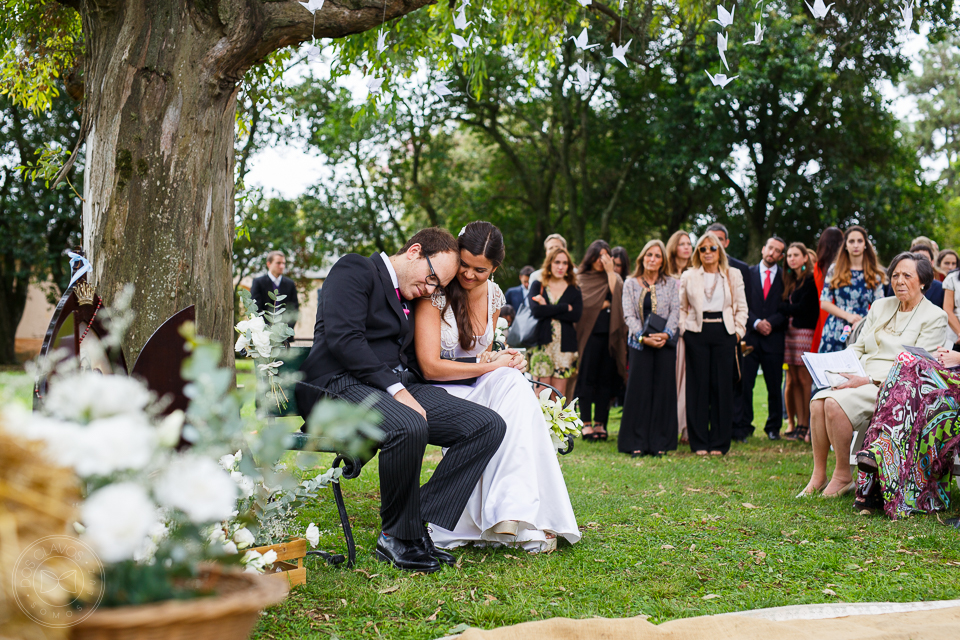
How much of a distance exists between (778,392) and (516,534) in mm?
5536

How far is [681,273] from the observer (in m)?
7.72

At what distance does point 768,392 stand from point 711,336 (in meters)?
1.62

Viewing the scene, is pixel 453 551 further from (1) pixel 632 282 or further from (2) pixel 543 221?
(2) pixel 543 221

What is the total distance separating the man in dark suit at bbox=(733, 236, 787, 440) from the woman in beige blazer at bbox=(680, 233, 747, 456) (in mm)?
1049

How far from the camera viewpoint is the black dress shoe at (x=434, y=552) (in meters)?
3.58

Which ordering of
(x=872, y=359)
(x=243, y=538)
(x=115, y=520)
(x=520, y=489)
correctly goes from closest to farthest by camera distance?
(x=115, y=520) → (x=243, y=538) → (x=520, y=489) → (x=872, y=359)

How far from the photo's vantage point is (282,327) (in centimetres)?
354

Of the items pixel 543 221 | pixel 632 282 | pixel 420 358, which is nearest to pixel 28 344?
pixel 543 221

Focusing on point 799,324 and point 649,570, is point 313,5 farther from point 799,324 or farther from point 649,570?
point 799,324

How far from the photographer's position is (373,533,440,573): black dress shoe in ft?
11.4

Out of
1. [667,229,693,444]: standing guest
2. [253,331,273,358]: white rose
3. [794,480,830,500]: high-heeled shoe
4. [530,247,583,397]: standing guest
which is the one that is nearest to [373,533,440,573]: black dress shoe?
[253,331,273,358]: white rose

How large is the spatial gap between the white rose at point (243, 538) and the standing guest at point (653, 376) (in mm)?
5423

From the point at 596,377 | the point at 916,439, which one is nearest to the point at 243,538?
the point at 916,439

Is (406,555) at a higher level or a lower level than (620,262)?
lower
